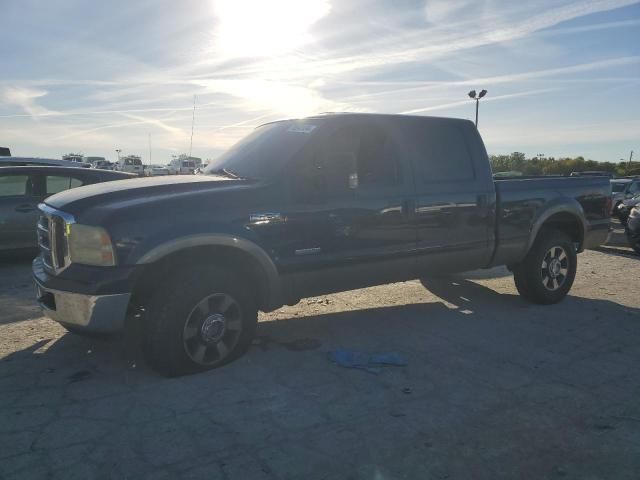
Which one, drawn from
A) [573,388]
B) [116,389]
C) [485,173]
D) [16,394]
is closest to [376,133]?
[485,173]

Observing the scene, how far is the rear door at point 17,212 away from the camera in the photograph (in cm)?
754

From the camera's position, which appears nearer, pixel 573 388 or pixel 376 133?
pixel 573 388

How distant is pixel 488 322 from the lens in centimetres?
536

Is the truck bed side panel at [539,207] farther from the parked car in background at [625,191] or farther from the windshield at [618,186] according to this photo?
the windshield at [618,186]

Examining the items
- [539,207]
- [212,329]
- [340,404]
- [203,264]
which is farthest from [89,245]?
[539,207]

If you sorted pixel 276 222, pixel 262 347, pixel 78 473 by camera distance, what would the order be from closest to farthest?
pixel 78 473 < pixel 276 222 < pixel 262 347

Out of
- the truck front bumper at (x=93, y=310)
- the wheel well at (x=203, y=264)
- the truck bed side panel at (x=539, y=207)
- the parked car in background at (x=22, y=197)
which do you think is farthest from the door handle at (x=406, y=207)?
the parked car in background at (x=22, y=197)

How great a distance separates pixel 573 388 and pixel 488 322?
65.0 inches

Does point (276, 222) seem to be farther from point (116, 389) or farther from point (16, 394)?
point (16, 394)

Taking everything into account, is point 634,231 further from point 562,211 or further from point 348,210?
point 348,210

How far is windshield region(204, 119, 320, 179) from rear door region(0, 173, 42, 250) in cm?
417

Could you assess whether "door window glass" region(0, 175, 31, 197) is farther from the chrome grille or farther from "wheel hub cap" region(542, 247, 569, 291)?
"wheel hub cap" region(542, 247, 569, 291)

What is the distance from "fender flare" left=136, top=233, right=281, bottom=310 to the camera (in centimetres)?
352

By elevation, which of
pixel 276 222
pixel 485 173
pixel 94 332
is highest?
pixel 485 173
